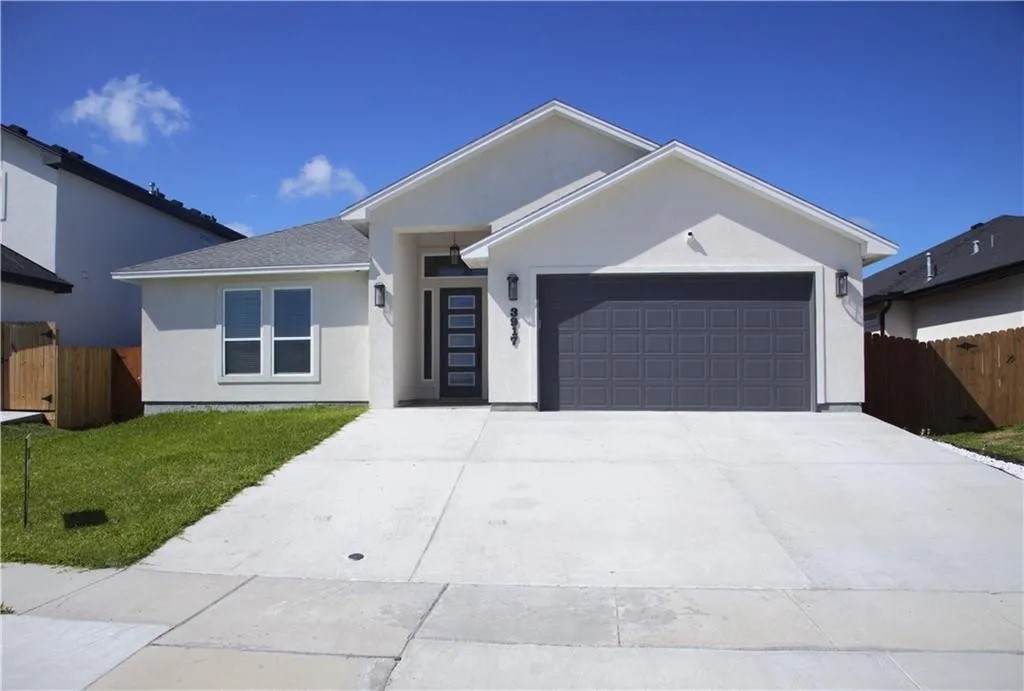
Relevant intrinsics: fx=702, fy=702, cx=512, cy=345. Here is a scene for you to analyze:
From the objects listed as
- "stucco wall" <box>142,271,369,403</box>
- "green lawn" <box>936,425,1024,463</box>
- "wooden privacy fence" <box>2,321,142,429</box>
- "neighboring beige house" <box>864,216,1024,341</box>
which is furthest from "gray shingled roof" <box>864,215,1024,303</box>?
"wooden privacy fence" <box>2,321,142,429</box>

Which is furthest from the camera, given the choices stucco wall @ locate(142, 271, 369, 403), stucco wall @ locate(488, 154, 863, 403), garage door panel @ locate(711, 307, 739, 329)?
stucco wall @ locate(142, 271, 369, 403)

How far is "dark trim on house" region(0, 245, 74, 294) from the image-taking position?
49.4 ft

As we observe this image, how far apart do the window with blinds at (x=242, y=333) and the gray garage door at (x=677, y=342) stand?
246 inches

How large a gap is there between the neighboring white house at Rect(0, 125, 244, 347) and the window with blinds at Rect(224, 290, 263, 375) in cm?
482

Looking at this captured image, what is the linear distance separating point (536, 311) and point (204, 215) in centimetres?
1579

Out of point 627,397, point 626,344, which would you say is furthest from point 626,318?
point 627,397

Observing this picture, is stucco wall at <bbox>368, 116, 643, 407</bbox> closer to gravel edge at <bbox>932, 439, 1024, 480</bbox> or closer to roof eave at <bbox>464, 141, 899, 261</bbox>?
roof eave at <bbox>464, 141, 899, 261</bbox>

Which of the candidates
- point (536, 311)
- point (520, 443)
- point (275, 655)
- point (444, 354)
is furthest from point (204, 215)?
point (275, 655)

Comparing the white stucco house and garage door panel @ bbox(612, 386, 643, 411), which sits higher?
the white stucco house

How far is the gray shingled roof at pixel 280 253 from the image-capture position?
14.3 meters

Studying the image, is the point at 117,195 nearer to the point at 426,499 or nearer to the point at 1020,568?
the point at 426,499

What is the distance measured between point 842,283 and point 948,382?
3.95 meters

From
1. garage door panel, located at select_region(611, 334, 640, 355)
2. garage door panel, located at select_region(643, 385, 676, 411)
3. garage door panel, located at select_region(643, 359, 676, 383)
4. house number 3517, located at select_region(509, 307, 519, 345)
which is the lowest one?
garage door panel, located at select_region(643, 385, 676, 411)

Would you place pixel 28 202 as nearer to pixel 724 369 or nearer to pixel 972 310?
pixel 724 369
